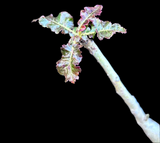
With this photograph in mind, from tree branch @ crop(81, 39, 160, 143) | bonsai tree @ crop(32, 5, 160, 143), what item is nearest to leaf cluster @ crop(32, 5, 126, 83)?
bonsai tree @ crop(32, 5, 160, 143)

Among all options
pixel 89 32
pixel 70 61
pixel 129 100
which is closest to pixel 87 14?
pixel 89 32

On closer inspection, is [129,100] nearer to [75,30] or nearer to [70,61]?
[70,61]

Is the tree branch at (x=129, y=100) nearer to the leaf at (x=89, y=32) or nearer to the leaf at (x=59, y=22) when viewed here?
the leaf at (x=89, y=32)

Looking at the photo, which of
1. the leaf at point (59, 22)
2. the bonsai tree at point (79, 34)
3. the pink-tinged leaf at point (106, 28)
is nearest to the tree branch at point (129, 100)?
the bonsai tree at point (79, 34)

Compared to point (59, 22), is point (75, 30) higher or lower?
lower

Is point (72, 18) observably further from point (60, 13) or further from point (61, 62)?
point (61, 62)
